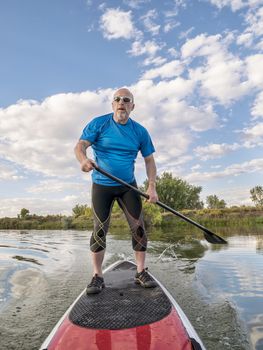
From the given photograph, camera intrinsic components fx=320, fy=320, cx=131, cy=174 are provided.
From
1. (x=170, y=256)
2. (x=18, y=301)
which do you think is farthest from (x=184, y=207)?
(x=18, y=301)

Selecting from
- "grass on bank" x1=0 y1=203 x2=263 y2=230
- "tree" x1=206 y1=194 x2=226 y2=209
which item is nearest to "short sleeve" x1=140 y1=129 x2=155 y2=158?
"grass on bank" x1=0 y1=203 x2=263 y2=230

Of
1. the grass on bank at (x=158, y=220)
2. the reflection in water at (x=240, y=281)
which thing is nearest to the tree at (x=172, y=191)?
the grass on bank at (x=158, y=220)

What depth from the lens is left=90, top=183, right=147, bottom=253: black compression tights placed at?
4136 mm

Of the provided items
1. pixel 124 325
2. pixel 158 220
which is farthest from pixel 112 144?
pixel 158 220

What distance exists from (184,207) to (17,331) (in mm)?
65857

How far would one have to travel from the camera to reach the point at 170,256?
991cm

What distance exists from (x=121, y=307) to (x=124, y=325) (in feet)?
1.42

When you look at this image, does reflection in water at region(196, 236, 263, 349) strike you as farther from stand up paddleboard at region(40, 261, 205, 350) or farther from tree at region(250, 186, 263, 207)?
tree at region(250, 186, 263, 207)

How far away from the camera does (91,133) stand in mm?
4125

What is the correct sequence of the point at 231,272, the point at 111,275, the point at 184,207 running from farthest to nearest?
the point at 184,207 → the point at 231,272 → the point at 111,275

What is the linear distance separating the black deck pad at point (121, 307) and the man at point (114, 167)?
41 centimetres

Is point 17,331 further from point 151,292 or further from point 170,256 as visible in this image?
point 170,256

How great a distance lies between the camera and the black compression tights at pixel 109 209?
4.14 metres

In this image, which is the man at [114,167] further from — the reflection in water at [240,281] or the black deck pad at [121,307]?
the reflection in water at [240,281]
